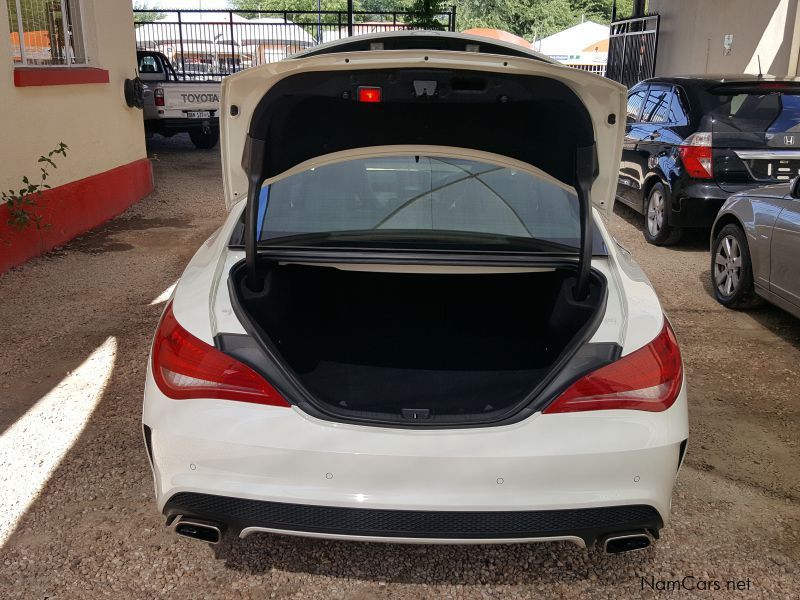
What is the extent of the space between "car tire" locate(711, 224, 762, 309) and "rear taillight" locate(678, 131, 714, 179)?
4.22 ft

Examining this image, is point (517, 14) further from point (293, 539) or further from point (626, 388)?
point (626, 388)

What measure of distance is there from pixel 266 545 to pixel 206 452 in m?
0.76

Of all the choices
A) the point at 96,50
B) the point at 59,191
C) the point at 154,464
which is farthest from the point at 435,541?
the point at 96,50

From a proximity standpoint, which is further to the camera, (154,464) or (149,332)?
(149,332)

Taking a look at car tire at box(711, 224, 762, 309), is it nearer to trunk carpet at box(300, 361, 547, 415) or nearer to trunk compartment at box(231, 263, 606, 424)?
trunk compartment at box(231, 263, 606, 424)

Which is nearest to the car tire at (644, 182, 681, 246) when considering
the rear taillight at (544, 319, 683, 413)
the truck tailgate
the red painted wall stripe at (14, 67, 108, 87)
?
the rear taillight at (544, 319, 683, 413)

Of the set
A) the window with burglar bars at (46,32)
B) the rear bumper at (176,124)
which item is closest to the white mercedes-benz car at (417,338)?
the window with burglar bars at (46,32)

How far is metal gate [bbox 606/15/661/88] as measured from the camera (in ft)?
58.6

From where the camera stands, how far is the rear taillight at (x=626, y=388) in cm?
239

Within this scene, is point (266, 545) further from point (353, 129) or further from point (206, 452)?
point (353, 129)

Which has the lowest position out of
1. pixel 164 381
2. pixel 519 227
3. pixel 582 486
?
pixel 582 486

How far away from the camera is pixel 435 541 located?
7.68 ft

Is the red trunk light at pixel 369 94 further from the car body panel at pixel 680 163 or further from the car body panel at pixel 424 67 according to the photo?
the car body panel at pixel 680 163

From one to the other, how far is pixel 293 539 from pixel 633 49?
733 inches
